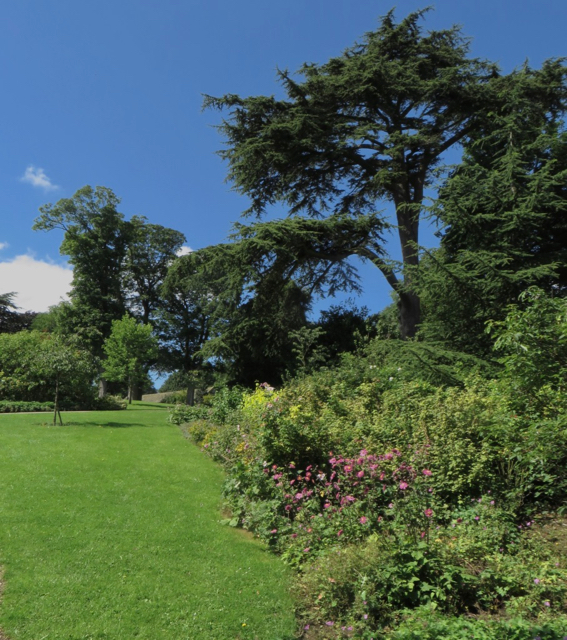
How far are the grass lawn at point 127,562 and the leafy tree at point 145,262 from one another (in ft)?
89.2

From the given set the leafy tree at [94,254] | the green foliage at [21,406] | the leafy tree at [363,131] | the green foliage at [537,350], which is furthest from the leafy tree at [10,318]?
the green foliage at [537,350]

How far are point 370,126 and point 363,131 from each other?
27cm

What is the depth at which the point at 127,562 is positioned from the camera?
430 cm

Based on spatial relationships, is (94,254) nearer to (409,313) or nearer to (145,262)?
(145,262)

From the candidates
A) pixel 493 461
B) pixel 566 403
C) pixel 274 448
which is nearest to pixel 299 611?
pixel 274 448

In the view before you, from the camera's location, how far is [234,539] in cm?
511

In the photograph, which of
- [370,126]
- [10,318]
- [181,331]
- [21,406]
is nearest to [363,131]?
[370,126]

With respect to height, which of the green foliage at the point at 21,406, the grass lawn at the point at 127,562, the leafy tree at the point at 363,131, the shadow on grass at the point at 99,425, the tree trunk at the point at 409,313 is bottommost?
the grass lawn at the point at 127,562

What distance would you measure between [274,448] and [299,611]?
7.95 feet

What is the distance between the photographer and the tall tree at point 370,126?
13539 millimetres

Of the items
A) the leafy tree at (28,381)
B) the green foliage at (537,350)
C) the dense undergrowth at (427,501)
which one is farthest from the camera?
the leafy tree at (28,381)

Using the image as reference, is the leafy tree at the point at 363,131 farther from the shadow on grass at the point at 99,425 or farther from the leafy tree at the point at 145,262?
the leafy tree at the point at 145,262

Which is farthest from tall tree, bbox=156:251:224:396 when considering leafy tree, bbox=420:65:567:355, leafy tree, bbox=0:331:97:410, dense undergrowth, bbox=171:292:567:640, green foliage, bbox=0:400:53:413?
dense undergrowth, bbox=171:292:567:640

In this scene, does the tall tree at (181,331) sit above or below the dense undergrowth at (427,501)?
above
